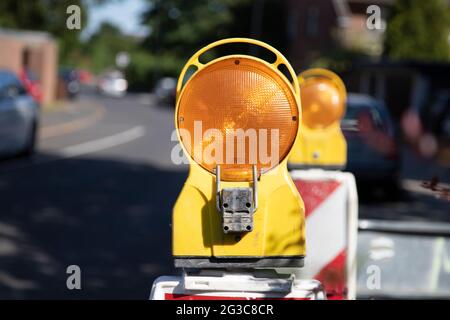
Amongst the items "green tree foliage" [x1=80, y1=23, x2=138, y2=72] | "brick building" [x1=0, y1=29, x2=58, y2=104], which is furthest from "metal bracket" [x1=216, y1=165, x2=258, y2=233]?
"green tree foliage" [x1=80, y1=23, x2=138, y2=72]

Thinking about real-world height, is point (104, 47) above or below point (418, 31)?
below

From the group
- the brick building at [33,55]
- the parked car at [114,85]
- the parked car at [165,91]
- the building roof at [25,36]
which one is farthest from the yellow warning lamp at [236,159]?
the parked car at [114,85]

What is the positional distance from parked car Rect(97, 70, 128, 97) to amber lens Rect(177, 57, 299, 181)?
62231 mm

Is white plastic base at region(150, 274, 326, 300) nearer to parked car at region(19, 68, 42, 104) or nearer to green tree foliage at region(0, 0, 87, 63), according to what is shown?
parked car at region(19, 68, 42, 104)

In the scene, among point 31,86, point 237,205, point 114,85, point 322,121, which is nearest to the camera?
point 237,205

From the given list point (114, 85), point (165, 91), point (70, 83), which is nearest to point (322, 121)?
point (70, 83)

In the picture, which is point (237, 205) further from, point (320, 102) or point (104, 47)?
point (104, 47)

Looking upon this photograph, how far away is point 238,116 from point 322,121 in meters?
1.74

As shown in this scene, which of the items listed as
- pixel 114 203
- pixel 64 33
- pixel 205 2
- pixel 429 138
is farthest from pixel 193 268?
pixel 64 33

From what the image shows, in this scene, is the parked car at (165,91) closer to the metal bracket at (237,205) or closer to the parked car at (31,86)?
the parked car at (31,86)

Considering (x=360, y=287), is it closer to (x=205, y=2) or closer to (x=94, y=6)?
(x=205, y=2)

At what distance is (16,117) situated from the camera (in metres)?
16.8

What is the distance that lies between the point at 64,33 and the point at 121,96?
14.7 m

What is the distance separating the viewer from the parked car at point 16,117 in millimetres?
16422
